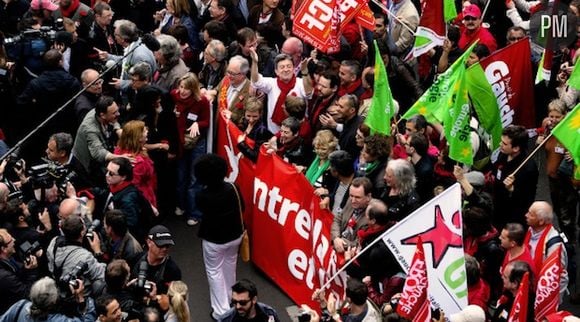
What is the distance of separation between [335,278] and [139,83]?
11.6ft

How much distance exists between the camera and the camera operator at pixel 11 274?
29.3 feet

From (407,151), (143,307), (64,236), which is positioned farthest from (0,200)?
(407,151)

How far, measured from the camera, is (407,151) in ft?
35.1

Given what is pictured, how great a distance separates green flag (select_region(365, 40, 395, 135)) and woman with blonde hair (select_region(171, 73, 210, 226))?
2.32 meters

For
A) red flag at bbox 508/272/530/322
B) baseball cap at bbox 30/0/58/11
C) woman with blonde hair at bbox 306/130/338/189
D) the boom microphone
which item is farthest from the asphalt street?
baseball cap at bbox 30/0/58/11

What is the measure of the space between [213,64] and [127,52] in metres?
1.08

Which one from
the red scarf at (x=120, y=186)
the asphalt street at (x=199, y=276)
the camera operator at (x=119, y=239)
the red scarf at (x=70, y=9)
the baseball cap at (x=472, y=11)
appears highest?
the baseball cap at (x=472, y=11)

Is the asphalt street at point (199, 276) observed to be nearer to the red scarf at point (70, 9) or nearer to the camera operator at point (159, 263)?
the camera operator at point (159, 263)

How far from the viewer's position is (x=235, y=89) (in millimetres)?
12414

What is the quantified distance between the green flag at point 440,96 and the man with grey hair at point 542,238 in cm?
135

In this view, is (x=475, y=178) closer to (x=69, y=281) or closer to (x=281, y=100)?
(x=281, y=100)

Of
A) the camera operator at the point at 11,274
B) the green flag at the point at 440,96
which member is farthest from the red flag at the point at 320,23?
the camera operator at the point at 11,274

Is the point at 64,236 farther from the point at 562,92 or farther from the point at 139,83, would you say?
the point at 562,92

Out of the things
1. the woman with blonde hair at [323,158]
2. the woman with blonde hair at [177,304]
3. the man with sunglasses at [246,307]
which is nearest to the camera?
the man with sunglasses at [246,307]
